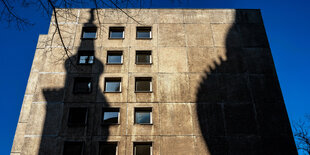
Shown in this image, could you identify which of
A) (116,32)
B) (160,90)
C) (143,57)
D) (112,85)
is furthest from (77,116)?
(116,32)

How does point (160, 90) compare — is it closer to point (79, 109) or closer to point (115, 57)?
point (115, 57)

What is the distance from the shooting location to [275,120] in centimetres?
1714

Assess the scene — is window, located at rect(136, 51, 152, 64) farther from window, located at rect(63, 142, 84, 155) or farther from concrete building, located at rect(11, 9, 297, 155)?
window, located at rect(63, 142, 84, 155)

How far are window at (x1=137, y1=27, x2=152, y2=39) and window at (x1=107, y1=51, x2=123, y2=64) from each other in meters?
2.45

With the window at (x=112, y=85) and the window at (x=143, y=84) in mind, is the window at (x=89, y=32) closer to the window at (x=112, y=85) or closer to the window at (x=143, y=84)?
the window at (x=112, y=85)

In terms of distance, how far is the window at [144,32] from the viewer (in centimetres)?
2113

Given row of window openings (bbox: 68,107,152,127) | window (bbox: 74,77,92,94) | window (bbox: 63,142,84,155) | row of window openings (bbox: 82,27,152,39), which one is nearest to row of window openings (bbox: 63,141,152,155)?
window (bbox: 63,142,84,155)

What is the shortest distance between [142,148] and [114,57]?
7.95 m

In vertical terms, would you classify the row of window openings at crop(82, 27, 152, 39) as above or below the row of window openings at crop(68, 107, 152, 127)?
above

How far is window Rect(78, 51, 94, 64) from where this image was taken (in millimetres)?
19625

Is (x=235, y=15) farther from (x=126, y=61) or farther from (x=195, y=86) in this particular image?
(x=126, y=61)

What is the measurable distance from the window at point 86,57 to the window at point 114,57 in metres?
1.39

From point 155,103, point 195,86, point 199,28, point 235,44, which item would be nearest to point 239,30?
point 235,44

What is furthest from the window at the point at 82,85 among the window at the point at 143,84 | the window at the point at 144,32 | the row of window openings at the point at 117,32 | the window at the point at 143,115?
the window at the point at 144,32
